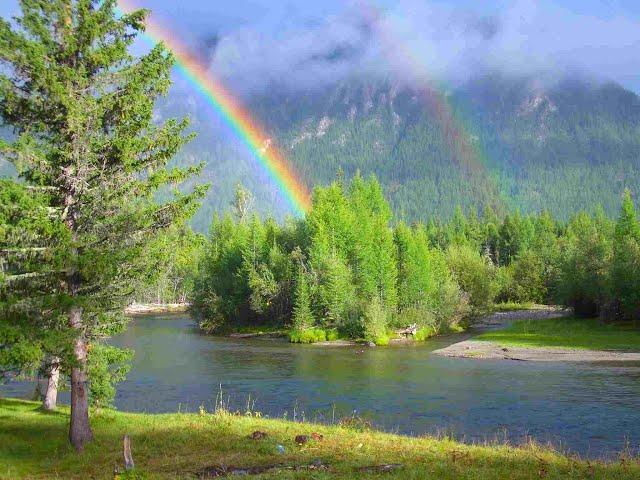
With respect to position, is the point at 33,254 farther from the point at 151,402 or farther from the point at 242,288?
the point at 242,288

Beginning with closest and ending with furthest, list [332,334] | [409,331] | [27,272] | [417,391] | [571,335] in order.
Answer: [27,272] < [417,391] < [571,335] < [332,334] < [409,331]

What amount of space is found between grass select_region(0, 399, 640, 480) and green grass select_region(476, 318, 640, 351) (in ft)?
159

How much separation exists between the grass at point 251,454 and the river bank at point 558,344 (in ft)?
131

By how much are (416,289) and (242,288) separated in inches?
1117

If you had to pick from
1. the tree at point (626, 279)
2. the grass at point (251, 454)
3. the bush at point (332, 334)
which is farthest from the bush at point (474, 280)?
the grass at point (251, 454)

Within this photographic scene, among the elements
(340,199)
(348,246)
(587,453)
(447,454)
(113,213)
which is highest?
(340,199)

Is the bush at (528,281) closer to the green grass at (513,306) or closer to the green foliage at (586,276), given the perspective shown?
the green grass at (513,306)

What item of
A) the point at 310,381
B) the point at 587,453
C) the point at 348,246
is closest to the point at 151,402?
the point at 310,381

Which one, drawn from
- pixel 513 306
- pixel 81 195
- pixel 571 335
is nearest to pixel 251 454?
pixel 81 195

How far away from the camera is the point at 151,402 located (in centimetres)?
3912

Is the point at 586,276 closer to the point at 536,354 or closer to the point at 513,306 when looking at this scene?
the point at 536,354

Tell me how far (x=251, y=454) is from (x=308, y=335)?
63739 millimetres

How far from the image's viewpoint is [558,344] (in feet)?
220

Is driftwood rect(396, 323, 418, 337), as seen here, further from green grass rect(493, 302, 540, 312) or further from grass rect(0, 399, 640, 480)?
grass rect(0, 399, 640, 480)
